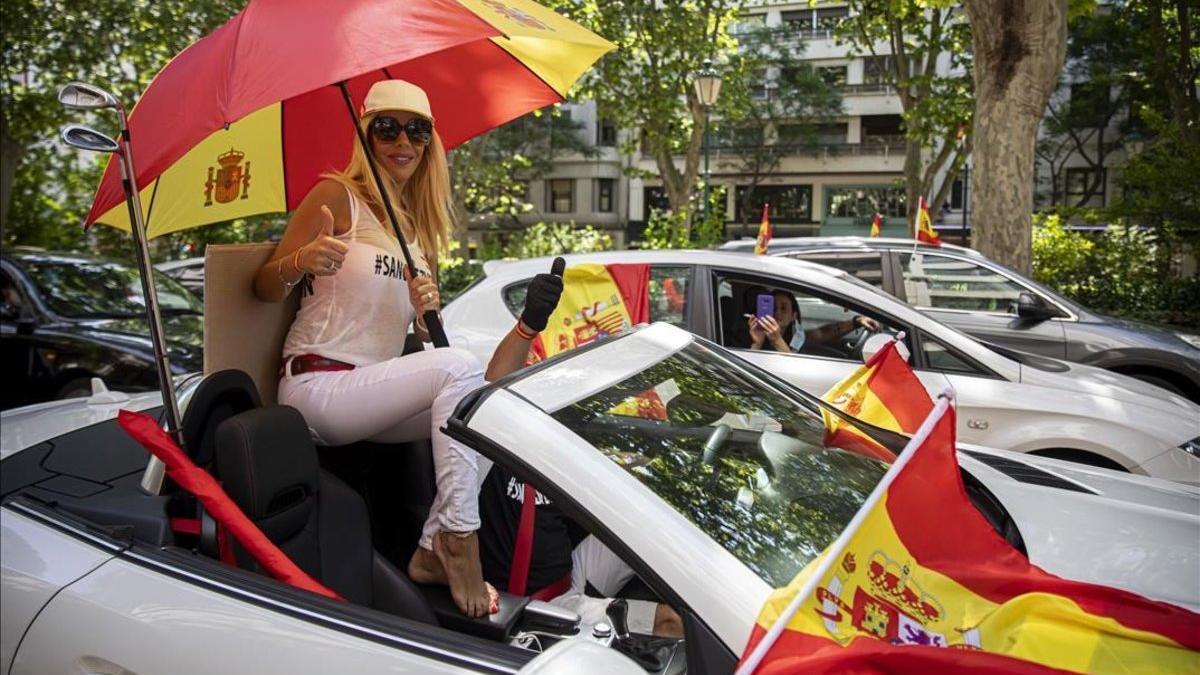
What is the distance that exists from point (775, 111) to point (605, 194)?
10356mm

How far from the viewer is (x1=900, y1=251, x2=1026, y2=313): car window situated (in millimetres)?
7363

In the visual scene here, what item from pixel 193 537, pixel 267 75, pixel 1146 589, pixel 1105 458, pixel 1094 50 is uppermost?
pixel 1094 50

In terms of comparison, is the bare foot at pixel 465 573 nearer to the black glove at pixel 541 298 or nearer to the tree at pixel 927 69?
the black glove at pixel 541 298

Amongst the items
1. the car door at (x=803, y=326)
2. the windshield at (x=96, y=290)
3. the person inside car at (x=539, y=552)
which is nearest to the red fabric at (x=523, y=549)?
the person inside car at (x=539, y=552)

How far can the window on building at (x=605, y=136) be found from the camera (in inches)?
1940

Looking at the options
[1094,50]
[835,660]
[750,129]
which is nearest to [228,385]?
[835,660]

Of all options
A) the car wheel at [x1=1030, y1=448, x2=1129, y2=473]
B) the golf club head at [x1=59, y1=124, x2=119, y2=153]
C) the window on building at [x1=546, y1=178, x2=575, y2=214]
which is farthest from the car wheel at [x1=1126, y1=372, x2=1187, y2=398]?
the window on building at [x1=546, y1=178, x2=575, y2=214]

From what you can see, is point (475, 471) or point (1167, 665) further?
point (475, 471)

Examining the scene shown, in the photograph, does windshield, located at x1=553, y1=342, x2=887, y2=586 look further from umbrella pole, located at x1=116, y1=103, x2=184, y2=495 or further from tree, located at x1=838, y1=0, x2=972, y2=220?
tree, located at x1=838, y1=0, x2=972, y2=220

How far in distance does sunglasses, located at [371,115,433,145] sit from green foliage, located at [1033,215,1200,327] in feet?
45.2

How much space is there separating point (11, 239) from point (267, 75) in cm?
1877

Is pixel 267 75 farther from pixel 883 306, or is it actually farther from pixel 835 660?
pixel 883 306

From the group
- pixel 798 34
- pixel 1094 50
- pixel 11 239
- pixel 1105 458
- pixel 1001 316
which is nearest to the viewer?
pixel 1105 458

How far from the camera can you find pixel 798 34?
148ft
